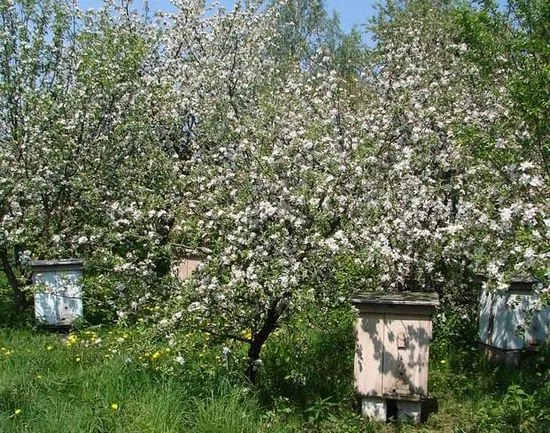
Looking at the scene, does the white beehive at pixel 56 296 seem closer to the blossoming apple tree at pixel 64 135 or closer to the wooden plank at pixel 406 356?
the blossoming apple tree at pixel 64 135

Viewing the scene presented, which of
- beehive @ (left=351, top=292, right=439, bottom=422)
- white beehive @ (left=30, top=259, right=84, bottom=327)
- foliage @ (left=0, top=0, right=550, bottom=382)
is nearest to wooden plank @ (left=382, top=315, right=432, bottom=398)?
beehive @ (left=351, top=292, right=439, bottom=422)

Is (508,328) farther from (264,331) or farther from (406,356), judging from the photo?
(264,331)

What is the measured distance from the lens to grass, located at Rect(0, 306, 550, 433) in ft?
16.2

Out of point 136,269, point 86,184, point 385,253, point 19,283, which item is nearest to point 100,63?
→ point 86,184

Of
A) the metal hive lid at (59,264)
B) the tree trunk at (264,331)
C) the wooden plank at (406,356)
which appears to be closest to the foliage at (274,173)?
the tree trunk at (264,331)

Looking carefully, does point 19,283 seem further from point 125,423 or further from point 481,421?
point 481,421

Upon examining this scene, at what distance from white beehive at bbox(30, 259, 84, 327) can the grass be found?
3.07 ft

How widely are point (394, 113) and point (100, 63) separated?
162 inches

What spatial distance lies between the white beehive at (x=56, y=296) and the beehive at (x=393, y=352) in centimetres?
368

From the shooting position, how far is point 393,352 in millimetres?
5512

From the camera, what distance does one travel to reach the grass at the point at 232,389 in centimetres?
495

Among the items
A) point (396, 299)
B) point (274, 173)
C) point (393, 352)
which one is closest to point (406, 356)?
point (393, 352)

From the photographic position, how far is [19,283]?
345 inches

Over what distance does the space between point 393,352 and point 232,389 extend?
1.31 meters
